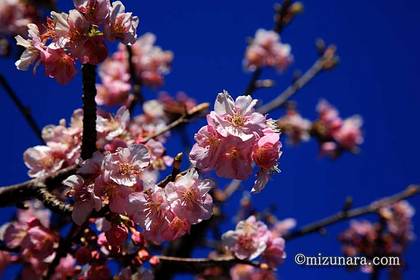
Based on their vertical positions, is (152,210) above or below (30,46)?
below

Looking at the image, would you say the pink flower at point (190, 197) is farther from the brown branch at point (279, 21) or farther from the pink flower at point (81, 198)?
the brown branch at point (279, 21)

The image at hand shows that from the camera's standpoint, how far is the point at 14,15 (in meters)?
3.46

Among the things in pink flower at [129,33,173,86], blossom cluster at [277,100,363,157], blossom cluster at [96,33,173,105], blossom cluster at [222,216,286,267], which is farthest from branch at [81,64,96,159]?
blossom cluster at [277,100,363,157]

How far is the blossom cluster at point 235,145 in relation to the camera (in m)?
1.45

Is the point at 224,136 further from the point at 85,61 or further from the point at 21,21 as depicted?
the point at 21,21

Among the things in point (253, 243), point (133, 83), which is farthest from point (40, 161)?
point (133, 83)

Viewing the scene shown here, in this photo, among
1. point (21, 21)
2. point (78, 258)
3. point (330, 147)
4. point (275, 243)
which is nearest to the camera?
point (78, 258)

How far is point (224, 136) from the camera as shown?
1399 mm

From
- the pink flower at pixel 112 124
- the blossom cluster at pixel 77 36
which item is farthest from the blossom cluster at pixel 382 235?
the blossom cluster at pixel 77 36

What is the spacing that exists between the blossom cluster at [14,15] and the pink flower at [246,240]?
229 centimetres

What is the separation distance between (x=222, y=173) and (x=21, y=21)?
263cm

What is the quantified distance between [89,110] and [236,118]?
1.82 feet

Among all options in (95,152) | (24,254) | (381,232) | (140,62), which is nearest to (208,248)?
(381,232)

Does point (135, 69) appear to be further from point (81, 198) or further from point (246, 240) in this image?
point (81, 198)
